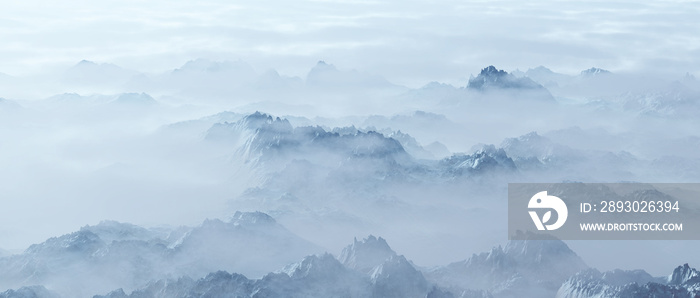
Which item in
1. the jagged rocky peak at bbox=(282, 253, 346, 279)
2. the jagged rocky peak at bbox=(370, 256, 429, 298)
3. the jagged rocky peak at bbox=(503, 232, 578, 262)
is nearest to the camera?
the jagged rocky peak at bbox=(370, 256, 429, 298)

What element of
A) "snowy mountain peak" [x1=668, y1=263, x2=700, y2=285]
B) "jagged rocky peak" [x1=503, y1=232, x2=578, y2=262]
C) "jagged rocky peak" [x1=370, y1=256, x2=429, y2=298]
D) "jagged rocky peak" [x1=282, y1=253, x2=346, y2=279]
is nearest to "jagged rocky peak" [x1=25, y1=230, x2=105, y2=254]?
"jagged rocky peak" [x1=282, y1=253, x2=346, y2=279]

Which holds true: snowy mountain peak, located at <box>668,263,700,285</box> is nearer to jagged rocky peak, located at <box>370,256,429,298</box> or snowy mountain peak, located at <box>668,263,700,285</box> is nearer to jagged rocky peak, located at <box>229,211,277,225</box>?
jagged rocky peak, located at <box>370,256,429,298</box>

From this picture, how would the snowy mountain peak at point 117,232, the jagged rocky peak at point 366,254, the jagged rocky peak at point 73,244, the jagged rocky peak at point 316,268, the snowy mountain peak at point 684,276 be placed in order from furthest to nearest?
the snowy mountain peak at point 117,232, the jagged rocky peak at point 73,244, the jagged rocky peak at point 366,254, the jagged rocky peak at point 316,268, the snowy mountain peak at point 684,276

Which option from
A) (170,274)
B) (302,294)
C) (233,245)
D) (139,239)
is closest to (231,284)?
(302,294)

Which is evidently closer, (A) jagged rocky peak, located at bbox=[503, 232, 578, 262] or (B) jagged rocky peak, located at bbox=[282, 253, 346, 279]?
(B) jagged rocky peak, located at bbox=[282, 253, 346, 279]

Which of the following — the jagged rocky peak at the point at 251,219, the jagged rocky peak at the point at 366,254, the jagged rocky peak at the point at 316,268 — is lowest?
the jagged rocky peak at the point at 251,219

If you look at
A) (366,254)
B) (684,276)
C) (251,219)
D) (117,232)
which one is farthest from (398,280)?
(117,232)

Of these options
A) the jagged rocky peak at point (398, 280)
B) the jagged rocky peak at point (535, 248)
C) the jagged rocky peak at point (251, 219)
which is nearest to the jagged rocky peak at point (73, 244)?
the jagged rocky peak at point (251, 219)

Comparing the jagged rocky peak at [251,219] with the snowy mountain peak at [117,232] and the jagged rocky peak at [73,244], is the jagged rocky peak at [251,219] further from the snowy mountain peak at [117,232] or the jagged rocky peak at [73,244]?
the jagged rocky peak at [73,244]

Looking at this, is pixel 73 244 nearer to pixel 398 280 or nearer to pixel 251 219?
pixel 251 219
